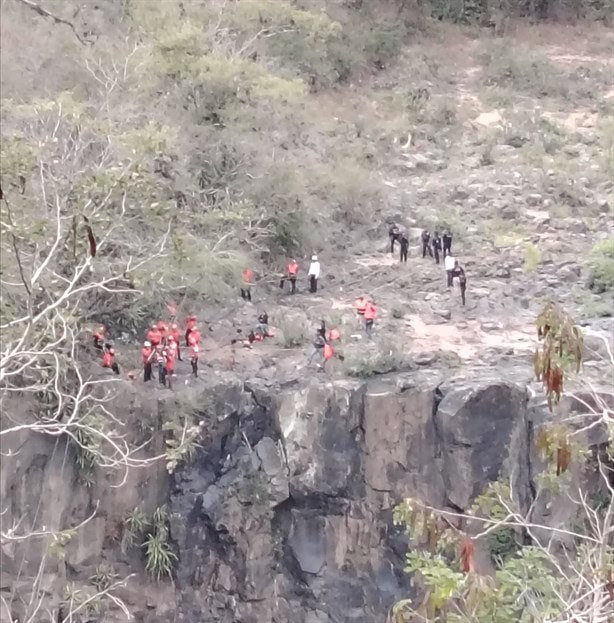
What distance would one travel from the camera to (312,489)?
38.2ft

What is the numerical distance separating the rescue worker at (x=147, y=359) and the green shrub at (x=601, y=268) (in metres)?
6.98

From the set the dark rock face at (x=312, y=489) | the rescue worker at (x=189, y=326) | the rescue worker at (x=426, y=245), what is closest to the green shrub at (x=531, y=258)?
the rescue worker at (x=426, y=245)

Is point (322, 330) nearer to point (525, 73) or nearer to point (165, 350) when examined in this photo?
point (165, 350)

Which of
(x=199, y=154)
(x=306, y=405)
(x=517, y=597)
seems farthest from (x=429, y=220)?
(x=517, y=597)

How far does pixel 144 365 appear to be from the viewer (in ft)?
38.2

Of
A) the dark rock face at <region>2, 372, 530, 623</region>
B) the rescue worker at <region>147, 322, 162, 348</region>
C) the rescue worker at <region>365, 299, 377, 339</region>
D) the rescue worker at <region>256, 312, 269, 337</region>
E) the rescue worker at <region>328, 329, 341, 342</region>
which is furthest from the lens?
the rescue worker at <region>256, 312, 269, 337</region>

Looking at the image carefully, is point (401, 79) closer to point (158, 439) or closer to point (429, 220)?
point (429, 220)

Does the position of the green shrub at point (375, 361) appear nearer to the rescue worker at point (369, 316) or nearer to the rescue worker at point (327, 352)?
the rescue worker at point (327, 352)

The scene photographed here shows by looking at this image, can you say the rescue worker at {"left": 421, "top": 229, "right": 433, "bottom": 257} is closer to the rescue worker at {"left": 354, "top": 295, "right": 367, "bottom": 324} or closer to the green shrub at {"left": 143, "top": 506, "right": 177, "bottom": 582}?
the rescue worker at {"left": 354, "top": 295, "right": 367, "bottom": 324}

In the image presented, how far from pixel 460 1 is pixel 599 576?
2160 centimetres

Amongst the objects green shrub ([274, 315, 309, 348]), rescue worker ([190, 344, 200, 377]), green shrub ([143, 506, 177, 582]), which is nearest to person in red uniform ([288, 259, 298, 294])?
green shrub ([274, 315, 309, 348])

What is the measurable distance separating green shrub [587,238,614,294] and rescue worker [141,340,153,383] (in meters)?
6.98

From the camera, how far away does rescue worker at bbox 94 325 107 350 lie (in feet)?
37.3

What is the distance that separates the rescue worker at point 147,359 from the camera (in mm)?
11516
